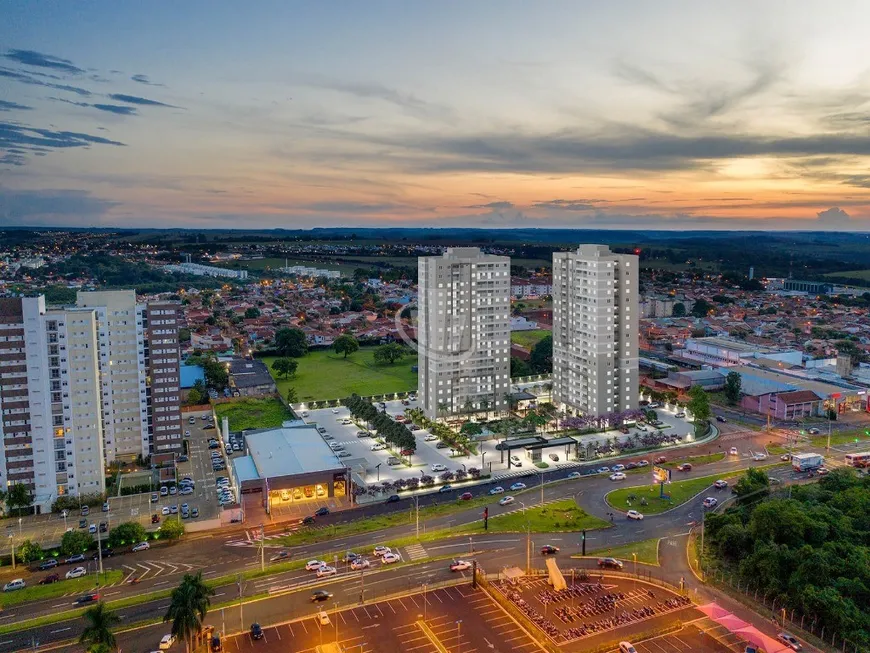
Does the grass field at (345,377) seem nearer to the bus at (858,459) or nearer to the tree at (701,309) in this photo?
the bus at (858,459)

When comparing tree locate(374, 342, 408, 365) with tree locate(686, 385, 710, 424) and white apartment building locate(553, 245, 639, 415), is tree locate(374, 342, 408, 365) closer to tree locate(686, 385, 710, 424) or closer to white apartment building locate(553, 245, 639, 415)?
white apartment building locate(553, 245, 639, 415)

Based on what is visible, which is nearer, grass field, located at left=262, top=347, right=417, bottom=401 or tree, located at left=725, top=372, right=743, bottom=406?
tree, located at left=725, top=372, right=743, bottom=406

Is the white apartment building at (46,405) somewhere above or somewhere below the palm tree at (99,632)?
above

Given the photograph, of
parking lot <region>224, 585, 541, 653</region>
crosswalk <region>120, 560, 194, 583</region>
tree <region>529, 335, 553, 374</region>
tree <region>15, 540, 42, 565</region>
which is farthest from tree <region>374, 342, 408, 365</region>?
parking lot <region>224, 585, 541, 653</region>

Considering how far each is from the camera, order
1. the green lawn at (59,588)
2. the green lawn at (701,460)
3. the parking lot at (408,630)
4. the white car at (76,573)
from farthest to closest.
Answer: the green lawn at (701,460)
the white car at (76,573)
the green lawn at (59,588)
the parking lot at (408,630)

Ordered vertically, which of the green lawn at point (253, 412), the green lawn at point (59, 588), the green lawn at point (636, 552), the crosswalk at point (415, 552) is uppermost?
the green lawn at point (253, 412)

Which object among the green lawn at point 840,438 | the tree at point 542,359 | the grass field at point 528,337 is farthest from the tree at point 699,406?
the grass field at point 528,337
